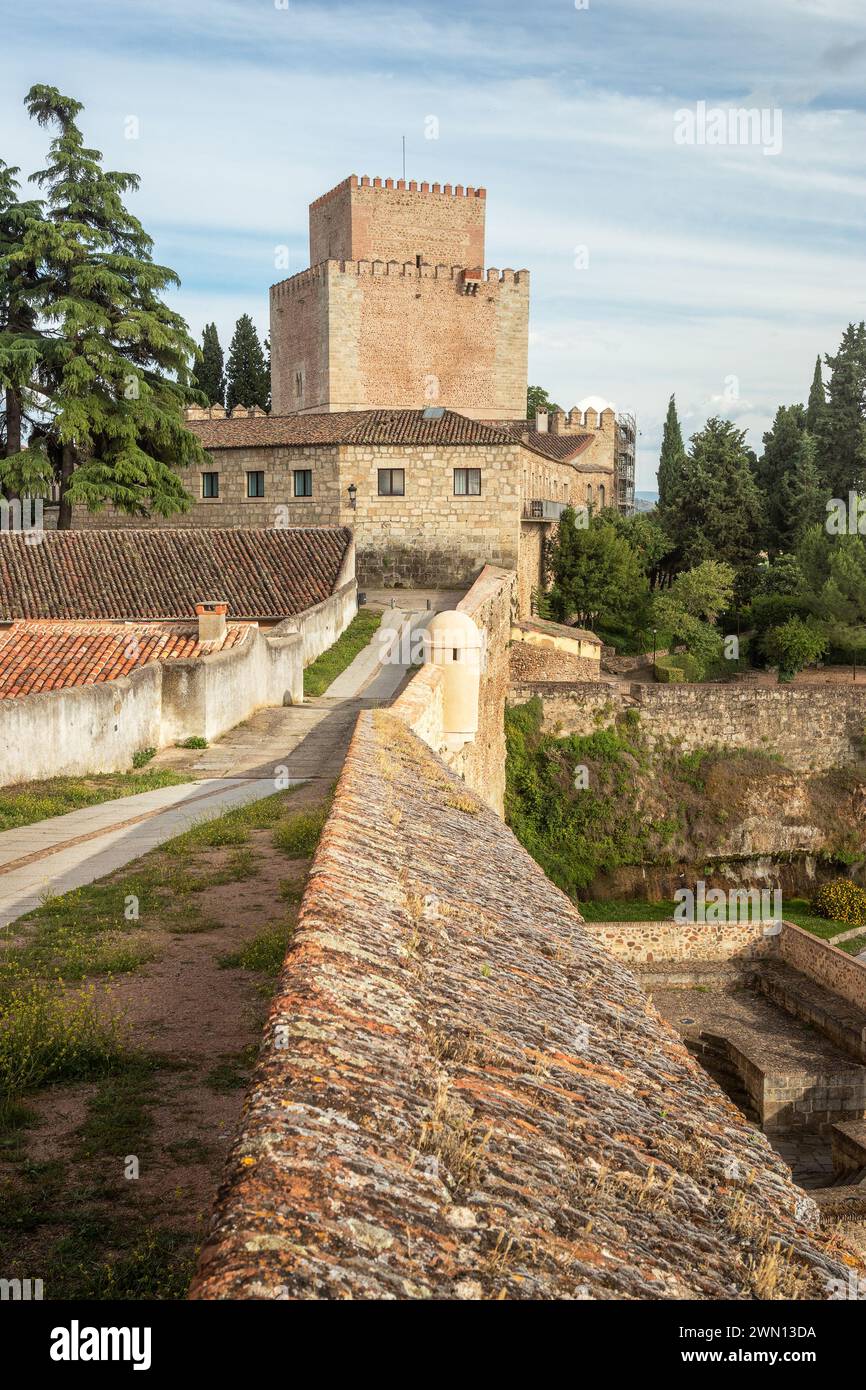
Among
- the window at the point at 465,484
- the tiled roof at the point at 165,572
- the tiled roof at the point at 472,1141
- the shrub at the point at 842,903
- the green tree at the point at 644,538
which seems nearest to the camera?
the tiled roof at the point at 472,1141

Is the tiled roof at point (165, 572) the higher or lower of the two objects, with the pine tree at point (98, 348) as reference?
lower

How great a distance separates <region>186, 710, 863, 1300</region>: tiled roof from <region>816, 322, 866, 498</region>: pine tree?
162 ft

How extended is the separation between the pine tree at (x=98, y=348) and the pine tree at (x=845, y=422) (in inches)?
1177

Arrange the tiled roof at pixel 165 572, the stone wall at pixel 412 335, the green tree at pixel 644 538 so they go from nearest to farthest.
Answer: the tiled roof at pixel 165 572 → the green tree at pixel 644 538 → the stone wall at pixel 412 335

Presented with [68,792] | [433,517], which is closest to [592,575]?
[433,517]

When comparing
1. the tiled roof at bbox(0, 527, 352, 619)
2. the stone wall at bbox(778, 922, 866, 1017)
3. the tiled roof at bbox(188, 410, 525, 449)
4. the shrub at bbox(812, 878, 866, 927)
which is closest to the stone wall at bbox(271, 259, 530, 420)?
the tiled roof at bbox(188, 410, 525, 449)

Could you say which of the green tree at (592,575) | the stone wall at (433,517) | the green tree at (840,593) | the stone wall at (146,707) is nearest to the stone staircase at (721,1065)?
the stone wall at (146,707)

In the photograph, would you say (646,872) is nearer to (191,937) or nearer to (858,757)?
(858,757)

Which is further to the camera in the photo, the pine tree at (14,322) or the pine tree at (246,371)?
the pine tree at (246,371)

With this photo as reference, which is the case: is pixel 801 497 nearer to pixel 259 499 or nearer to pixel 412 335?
pixel 412 335

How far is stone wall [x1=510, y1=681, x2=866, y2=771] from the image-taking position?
1291 inches

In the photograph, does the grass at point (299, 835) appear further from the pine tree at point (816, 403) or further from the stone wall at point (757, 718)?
the pine tree at point (816, 403)

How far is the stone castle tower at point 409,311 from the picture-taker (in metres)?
48.3

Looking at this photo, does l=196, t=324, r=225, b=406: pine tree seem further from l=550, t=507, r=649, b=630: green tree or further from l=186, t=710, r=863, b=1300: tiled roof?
l=186, t=710, r=863, b=1300: tiled roof
